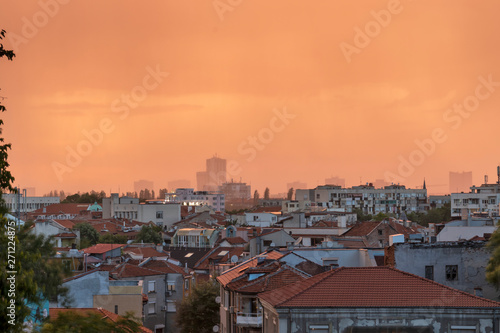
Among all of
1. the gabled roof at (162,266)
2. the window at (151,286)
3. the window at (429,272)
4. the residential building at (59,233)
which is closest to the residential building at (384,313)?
the window at (429,272)

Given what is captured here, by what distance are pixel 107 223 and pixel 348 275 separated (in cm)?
11160

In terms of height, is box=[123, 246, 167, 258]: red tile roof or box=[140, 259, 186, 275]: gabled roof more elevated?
box=[123, 246, 167, 258]: red tile roof

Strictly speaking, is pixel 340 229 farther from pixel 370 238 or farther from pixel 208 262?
pixel 208 262

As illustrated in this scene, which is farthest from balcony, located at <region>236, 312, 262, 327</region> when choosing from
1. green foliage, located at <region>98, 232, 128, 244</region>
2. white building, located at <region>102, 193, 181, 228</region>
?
white building, located at <region>102, 193, 181, 228</region>

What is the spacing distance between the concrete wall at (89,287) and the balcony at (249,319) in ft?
28.0

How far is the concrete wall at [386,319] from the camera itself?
2839cm

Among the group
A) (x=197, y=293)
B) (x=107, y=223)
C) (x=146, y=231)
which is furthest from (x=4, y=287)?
(x=107, y=223)

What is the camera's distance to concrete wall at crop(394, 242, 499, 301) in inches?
1494

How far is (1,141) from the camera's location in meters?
15.9

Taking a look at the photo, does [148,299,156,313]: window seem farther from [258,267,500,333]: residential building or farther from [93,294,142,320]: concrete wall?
[258,267,500,333]: residential building

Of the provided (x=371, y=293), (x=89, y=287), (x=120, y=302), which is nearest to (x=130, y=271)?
(x=120, y=302)

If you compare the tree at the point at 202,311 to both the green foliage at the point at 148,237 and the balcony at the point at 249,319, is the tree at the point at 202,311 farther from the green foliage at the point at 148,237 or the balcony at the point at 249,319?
the green foliage at the point at 148,237

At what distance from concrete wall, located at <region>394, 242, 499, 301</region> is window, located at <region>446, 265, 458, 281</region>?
4.5 inches

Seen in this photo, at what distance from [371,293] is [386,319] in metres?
1.09
